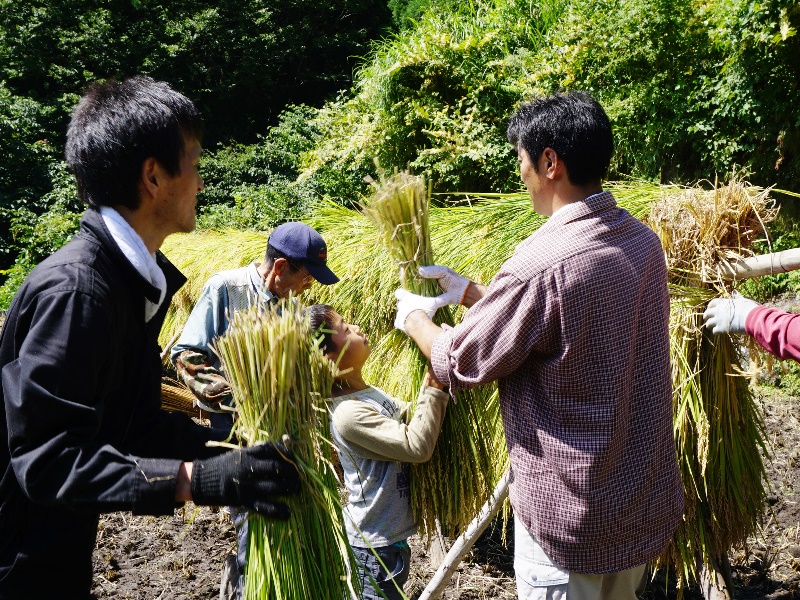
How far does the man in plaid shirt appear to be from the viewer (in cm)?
165

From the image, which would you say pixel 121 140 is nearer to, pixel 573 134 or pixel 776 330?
pixel 573 134

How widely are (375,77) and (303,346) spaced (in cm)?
595

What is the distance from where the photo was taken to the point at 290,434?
5.21 ft

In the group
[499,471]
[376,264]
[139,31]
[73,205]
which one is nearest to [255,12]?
[139,31]

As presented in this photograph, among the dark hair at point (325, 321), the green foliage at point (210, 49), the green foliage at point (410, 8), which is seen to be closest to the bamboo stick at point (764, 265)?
the dark hair at point (325, 321)

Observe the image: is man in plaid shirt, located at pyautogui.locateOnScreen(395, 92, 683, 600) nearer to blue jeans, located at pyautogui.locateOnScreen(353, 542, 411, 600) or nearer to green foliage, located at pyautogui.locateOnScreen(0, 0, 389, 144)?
blue jeans, located at pyautogui.locateOnScreen(353, 542, 411, 600)

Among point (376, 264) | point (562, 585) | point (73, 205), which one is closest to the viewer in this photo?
point (562, 585)

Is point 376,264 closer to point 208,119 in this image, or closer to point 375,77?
point 375,77

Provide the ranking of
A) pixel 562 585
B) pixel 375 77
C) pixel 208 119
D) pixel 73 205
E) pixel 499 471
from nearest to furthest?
1. pixel 562 585
2. pixel 499 471
3. pixel 375 77
4. pixel 73 205
5. pixel 208 119

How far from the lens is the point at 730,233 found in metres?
2.33

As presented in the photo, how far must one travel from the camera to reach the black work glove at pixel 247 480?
4.25 ft

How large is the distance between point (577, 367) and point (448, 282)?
0.56m

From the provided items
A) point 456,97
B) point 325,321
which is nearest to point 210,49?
point 456,97

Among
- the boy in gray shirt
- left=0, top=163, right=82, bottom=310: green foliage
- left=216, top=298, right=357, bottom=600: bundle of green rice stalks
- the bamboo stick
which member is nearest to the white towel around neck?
left=216, top=298, right=357, bottom=600: bundle of green rice stalks
